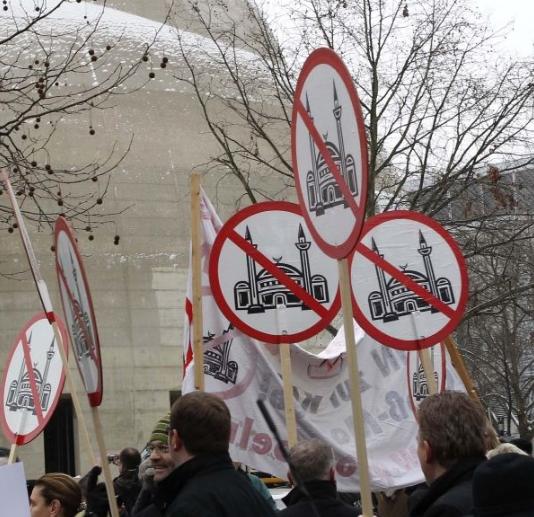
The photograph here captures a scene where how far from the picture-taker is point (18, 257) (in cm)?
2536

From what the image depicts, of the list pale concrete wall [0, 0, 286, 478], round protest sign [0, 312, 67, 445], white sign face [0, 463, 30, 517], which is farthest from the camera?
pale concrete wall [0, 0, 286, 478]

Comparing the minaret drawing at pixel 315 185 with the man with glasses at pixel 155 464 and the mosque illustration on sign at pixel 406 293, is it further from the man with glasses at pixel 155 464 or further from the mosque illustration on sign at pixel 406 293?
the mosque illustration on sign at pixel 406 293

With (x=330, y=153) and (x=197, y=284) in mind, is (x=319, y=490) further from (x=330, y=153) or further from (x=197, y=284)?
(x=197, y=284)

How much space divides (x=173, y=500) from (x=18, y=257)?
21503mm

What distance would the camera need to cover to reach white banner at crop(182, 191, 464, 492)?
25.3ft

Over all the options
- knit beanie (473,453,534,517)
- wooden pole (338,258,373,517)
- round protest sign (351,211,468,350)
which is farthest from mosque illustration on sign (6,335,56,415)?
knit beanie (473,453,534,517)

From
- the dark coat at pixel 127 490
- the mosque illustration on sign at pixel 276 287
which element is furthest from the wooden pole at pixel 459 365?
the dark coat at pixel 127 490

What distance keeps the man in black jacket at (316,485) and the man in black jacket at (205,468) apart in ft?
2.79

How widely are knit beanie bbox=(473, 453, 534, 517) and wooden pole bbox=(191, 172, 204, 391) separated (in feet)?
10.8

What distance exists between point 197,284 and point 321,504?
2.00m

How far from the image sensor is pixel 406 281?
7.68 meters

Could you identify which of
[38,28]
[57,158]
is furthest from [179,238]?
[38,28]

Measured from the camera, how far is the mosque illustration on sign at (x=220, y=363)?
7.81m

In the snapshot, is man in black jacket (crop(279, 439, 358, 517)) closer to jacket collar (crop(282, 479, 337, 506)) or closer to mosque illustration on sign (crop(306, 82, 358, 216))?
jacket collar (crop(282, 479, 337, 506))
